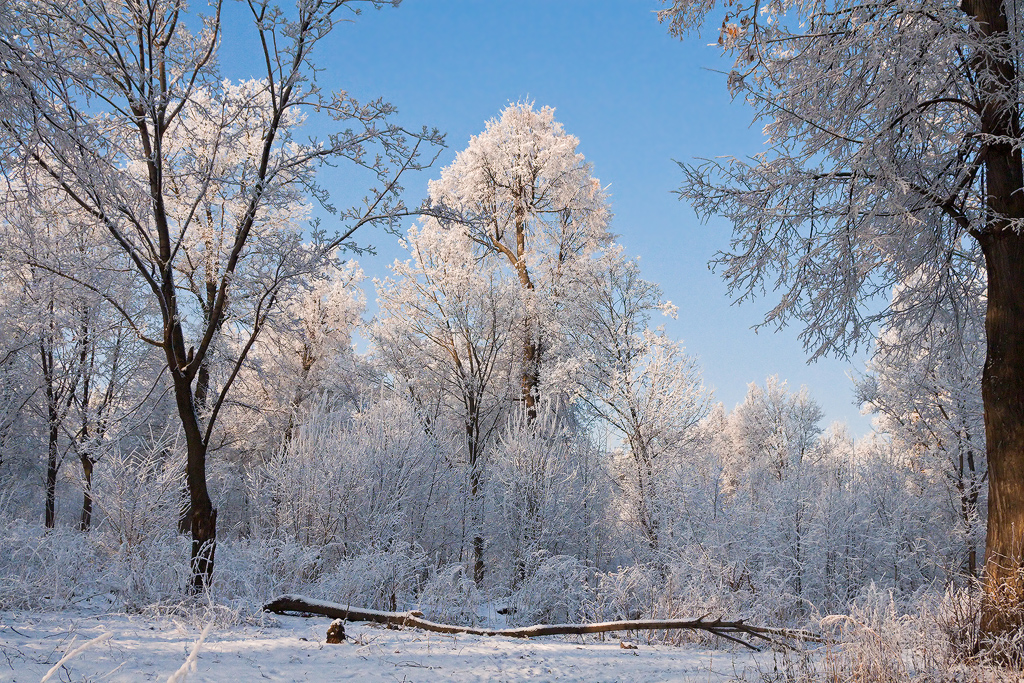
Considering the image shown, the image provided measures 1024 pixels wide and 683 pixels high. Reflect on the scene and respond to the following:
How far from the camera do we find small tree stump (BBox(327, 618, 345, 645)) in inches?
188

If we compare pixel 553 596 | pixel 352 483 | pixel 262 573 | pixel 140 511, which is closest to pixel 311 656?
pixel 262 573

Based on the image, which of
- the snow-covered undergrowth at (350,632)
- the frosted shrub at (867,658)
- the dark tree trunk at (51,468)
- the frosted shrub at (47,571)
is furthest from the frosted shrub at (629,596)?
the dark tree trunk at (51,468)

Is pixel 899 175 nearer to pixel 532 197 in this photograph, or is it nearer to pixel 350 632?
pixel 350 632

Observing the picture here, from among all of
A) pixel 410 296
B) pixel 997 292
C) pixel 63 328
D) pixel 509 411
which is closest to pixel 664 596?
pixel 997 292

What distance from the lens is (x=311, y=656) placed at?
4332mm

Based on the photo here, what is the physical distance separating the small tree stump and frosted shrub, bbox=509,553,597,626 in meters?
4.31

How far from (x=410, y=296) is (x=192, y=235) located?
4.87 metres

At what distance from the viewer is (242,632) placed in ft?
16.5

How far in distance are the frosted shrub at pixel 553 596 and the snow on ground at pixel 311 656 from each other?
3.26 m

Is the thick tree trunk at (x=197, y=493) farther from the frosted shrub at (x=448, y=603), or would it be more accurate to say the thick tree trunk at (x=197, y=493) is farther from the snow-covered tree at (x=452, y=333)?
the snow-covered tree at (x=452, y=333)

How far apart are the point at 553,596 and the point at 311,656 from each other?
561cm

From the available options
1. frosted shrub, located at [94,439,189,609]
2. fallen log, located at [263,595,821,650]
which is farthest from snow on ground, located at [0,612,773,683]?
frosted shrub, located at [94,439,189,609]

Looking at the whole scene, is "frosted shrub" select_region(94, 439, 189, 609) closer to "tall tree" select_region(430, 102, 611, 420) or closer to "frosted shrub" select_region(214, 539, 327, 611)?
"frosted shrub" select_region(214, 539, 327, 611)

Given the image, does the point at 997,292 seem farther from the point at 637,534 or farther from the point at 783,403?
the point at 783,403
